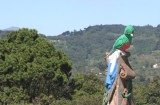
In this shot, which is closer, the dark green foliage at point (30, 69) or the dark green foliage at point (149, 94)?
the dark green foliage at point (30, 69)

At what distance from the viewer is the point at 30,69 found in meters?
48.2

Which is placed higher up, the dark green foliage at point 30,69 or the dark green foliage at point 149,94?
the dark green foliage at point 30,69

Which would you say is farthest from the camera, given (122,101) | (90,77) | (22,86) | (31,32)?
(90,77)

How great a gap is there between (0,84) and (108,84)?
110ft

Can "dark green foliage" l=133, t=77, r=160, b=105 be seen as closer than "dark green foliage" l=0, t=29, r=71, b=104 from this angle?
No

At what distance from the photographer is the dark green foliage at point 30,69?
47.8 meters

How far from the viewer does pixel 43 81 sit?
48594mm

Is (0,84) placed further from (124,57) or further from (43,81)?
(124,57)

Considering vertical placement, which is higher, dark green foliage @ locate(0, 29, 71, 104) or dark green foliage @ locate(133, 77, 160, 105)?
dark green foliage @ locate(0, 29, 71, 104)

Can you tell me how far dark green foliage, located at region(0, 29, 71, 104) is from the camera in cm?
4778

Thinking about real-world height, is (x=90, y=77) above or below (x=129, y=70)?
below

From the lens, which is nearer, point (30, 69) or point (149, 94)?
point (30, 69)

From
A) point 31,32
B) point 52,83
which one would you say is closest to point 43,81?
point 52,83

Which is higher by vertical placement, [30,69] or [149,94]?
[30,69]
